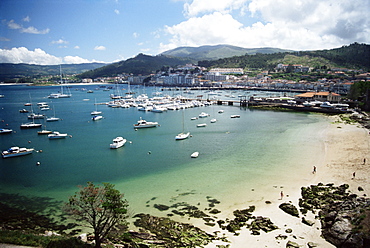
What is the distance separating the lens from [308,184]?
15.3 meters

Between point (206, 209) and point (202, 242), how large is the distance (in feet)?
9.79

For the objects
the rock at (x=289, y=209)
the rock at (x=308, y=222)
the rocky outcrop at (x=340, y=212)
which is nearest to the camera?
the rocky outcrop at (x=340, y=212)

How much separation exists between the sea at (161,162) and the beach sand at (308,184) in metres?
0.76

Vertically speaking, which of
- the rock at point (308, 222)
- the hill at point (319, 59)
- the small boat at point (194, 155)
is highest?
the hill at point (319, 59)

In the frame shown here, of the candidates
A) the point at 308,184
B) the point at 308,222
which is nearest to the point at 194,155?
the point at 308,184

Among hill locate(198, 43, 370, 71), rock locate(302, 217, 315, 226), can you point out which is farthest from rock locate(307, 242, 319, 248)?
hill locate(198, 43, 370, 71)

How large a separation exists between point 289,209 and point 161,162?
440 inches

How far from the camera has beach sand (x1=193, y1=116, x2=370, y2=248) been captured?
33.6 ft

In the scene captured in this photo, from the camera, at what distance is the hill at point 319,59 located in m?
117

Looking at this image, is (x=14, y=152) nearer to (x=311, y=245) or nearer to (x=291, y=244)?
(x=291, y=244)

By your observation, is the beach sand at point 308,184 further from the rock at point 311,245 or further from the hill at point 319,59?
the hill at point 319,59

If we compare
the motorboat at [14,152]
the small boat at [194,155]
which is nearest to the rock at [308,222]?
the small boat at [194,155]

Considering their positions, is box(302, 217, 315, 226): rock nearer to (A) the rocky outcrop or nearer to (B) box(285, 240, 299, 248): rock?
(A) the rocky outcrop

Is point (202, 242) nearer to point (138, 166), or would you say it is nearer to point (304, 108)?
point (138, 166)
